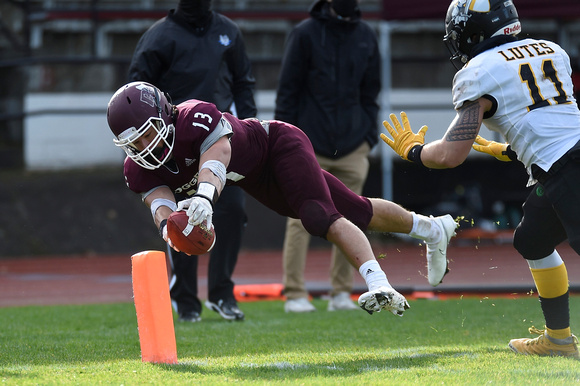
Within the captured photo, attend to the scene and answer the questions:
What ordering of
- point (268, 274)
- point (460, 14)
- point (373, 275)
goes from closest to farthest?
point (373, 275) → point (460, 14) → point (268, 274)

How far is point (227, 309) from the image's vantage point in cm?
595

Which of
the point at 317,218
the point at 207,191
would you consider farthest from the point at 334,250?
the point at 207,191

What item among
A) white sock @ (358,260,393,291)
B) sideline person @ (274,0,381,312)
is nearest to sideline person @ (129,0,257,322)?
sideline person @ (274,0,381,312)

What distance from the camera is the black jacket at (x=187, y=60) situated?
19.5 feet

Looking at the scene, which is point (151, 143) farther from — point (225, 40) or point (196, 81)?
point (225, 40)

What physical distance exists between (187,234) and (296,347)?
1.09m

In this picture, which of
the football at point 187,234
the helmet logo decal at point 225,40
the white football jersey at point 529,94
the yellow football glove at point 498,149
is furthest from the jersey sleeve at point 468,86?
the helmet logo decal at point 225,40

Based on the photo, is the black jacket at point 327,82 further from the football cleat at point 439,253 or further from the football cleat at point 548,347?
the football cleat at point 548,347

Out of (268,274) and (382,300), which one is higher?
(382,300)

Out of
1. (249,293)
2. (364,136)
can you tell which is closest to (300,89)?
(364,136)

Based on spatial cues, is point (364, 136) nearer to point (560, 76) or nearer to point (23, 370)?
point (560, 76)

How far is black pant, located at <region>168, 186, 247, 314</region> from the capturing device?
19.6 ft

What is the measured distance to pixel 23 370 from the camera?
12.6 ft

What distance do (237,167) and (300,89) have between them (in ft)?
8.32
